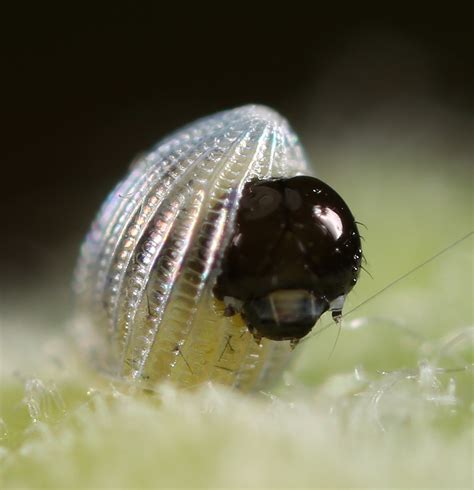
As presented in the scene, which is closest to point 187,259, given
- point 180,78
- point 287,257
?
point 287,257

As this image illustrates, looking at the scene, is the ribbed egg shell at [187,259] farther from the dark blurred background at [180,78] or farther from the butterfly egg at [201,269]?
the dark blurred background at [180,78]

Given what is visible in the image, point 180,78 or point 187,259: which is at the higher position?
point 180,78

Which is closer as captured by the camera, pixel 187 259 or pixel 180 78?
pixel 187 259

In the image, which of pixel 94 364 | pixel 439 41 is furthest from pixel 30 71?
pixel 94 364

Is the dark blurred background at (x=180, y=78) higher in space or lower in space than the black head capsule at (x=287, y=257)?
higher

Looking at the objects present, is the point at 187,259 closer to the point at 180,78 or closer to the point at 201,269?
the point at 201,269

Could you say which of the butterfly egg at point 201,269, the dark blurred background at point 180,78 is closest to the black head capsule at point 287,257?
the butterfly egg at point 201,269

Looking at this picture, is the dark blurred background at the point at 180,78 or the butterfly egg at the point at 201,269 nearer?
the butterfly egg at the point at 201,269
